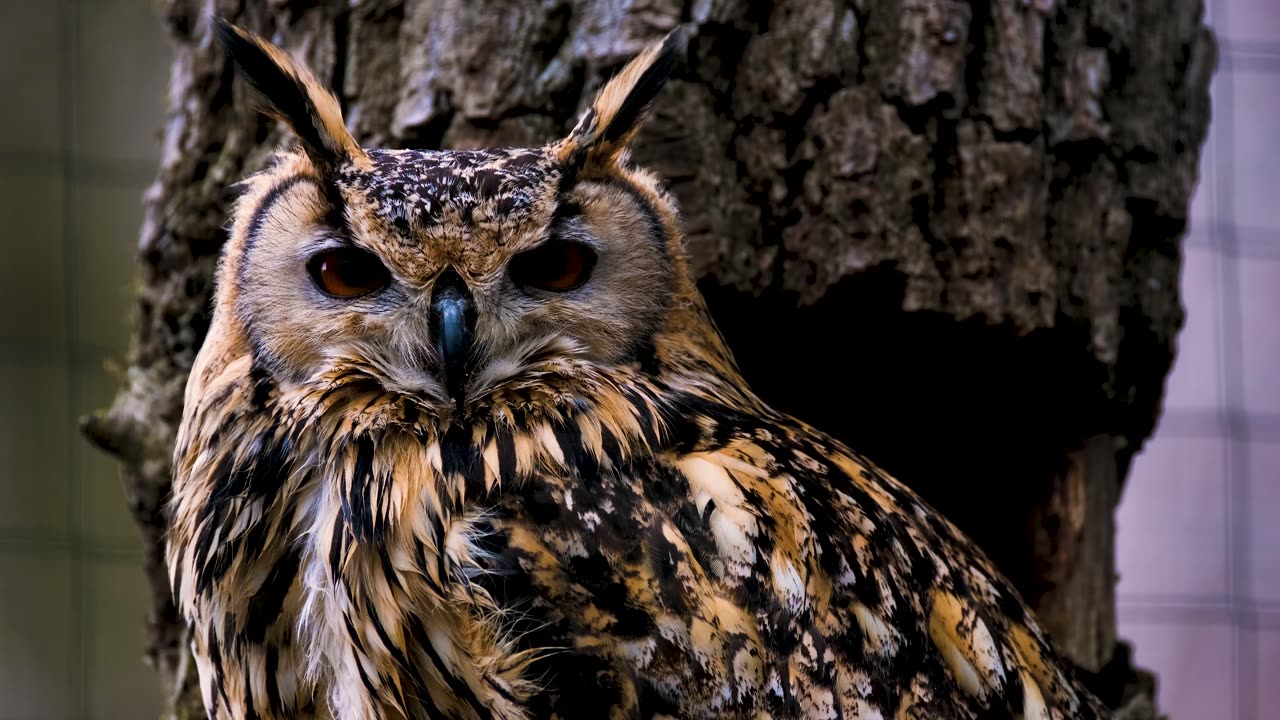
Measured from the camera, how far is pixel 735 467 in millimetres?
1188

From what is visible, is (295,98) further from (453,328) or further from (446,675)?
(446,675)

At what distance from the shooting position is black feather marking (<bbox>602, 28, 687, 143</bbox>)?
131 centimetres

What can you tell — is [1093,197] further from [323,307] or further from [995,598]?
[323,307]

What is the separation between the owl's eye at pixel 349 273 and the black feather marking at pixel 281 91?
11 cm

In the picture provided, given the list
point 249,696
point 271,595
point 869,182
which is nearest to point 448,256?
point 271,595

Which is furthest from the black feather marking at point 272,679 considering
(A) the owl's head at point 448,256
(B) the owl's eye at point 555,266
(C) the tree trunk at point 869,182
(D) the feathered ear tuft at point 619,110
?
(C) the tree trunk at point 869,182

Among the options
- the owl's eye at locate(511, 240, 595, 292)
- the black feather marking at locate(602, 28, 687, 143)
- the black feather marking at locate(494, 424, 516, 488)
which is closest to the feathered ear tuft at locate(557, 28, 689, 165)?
the black feather marking at locate(602, 28, 687, 143)

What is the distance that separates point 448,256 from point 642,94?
1.14 feet

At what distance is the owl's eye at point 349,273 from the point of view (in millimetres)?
1211

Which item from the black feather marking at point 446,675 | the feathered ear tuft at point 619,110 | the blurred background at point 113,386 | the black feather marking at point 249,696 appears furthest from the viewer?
the blurred background at point 113,386

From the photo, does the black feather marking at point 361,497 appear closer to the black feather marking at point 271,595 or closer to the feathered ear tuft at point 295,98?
the black feather marking at point 271,595

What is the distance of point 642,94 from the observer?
1.34 metres

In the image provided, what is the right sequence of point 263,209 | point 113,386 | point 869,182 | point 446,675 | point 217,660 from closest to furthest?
point 446,675 < point 217,660 < point 263,209 < point 869,182 < point 113,386

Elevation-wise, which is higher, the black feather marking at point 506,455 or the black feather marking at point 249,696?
the black feather marking at point 506,455
